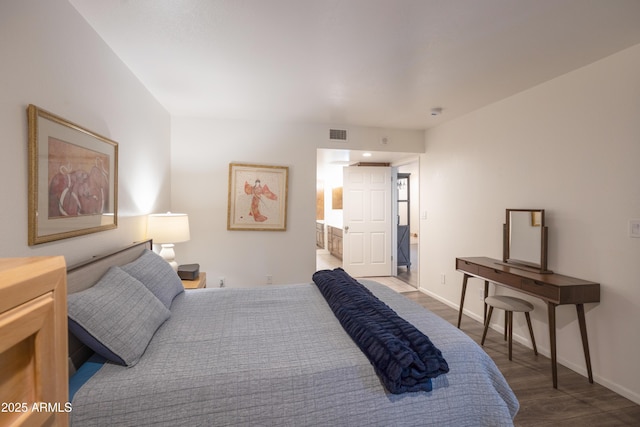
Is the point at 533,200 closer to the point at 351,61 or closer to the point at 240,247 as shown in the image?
the point at 351,61

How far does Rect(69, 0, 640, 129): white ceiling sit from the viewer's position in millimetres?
1727

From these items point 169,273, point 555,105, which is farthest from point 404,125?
point 169,273

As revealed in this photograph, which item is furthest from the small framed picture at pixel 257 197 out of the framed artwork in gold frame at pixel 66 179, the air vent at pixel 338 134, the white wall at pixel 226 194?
the framed artwork in gold frame at pixel 66 179

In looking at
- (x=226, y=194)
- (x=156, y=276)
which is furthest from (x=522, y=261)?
(x=226, y=194)

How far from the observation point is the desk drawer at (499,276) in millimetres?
2604

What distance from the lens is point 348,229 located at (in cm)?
535

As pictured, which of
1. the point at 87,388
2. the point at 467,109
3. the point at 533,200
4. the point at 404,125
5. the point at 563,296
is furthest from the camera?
the point at 404,125

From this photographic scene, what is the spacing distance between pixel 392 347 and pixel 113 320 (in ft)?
4.05

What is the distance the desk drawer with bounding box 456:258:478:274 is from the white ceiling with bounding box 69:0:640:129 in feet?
5.66

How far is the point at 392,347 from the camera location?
4.27 feet

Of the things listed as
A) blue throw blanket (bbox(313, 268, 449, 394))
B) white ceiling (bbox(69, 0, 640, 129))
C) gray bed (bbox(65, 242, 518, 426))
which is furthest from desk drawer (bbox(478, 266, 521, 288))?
white ceiling (bbox(69, 0, 640, 129))

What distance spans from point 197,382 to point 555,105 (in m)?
3.33

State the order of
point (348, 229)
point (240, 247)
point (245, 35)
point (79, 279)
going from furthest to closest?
point (348, 229) < point (240, 247) < point (245, 35) < point (79, 279)

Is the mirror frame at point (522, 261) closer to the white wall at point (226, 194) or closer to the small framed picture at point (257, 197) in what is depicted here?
the white wall at point (226, 194)
